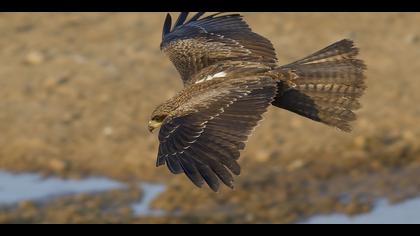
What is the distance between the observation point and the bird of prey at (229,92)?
30.5 ft

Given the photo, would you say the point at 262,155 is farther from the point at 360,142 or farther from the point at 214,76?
the point at 214,76

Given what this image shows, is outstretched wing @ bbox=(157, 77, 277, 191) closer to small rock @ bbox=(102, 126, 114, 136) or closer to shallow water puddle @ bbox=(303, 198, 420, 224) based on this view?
shallow water puddle @ bbox=(303, 198, 420, 224)

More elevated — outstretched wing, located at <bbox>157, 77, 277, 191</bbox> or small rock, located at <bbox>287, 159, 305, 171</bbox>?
small rock, located at <bbox>287, 159, 305, 171</bbox>

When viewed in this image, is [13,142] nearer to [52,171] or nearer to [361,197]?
[52,171]

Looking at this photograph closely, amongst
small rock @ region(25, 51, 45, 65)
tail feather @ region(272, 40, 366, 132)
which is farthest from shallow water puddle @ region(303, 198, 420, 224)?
small rock @ region(25, 51, 45, 65)

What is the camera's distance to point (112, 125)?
16.2m

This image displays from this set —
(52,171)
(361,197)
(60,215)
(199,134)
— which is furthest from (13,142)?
(199,134)

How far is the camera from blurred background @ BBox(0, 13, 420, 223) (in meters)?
14.4

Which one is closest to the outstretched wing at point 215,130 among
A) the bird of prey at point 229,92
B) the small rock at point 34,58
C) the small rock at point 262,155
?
the bird of prey at point 229,92

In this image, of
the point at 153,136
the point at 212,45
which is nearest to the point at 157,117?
the point at 212,45

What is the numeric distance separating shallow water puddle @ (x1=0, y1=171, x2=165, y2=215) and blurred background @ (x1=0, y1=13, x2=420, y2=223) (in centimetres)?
2

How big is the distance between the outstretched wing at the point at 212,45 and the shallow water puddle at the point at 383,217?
3150 mm

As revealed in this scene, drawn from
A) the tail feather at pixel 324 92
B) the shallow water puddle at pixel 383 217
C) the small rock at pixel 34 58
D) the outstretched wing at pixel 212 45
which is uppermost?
the small rock at pixel 34 58

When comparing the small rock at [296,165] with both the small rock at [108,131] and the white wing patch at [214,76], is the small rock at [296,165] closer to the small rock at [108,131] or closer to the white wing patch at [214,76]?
the small rock at [108,131]
